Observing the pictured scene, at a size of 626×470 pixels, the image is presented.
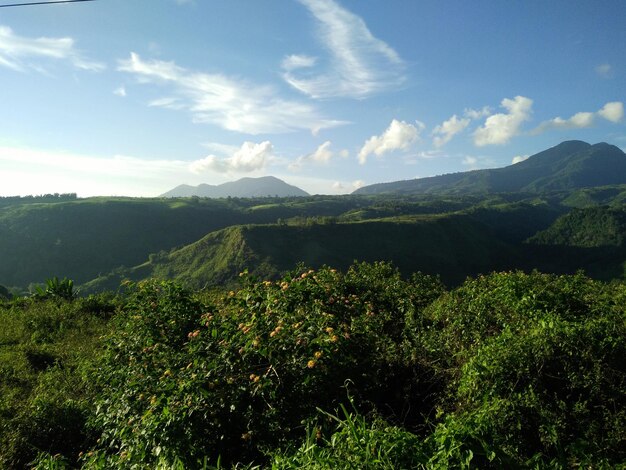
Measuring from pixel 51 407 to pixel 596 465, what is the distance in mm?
6167

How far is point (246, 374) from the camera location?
402cm

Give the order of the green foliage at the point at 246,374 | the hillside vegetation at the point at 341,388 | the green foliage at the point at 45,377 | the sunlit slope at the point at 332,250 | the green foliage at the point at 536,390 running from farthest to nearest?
the sunlit slope at the point at 332,250 → the green foliage at the point at 45,377 → the green foliage at the point at 246,374 → the hillside vegetation at the point at 341,388 → the green foliage at the point at 536,390

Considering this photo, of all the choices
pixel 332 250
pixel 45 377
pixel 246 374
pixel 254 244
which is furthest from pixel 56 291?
pixel 332 250

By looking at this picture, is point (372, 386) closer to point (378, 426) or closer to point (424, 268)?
point (378, 426)

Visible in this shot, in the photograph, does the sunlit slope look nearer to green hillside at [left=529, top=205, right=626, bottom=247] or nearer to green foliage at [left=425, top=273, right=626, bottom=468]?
green hillside at [left=529, top=205, right=626, bottom=247]

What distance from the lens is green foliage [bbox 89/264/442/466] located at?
3646mm

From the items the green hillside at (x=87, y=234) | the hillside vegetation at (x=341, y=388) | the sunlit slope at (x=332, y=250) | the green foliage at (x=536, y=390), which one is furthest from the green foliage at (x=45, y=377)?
the green hillside at (x=87, y=234)

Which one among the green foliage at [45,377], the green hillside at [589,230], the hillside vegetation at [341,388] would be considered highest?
the hillside vegetation at [341,388]

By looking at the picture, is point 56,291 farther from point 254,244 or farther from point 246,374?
point 254,244

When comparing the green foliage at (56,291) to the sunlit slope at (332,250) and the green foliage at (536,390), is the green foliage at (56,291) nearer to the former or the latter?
the green foliage at (536,390)

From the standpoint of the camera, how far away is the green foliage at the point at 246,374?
3646 mm

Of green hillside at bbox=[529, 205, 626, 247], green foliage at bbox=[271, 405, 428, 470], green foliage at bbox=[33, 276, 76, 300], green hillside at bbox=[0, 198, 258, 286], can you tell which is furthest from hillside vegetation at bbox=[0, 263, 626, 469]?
green hillside at bbox=[529, 205, 626, 247]

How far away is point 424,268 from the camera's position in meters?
102

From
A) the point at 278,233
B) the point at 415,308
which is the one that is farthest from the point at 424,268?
the point at 415,308
